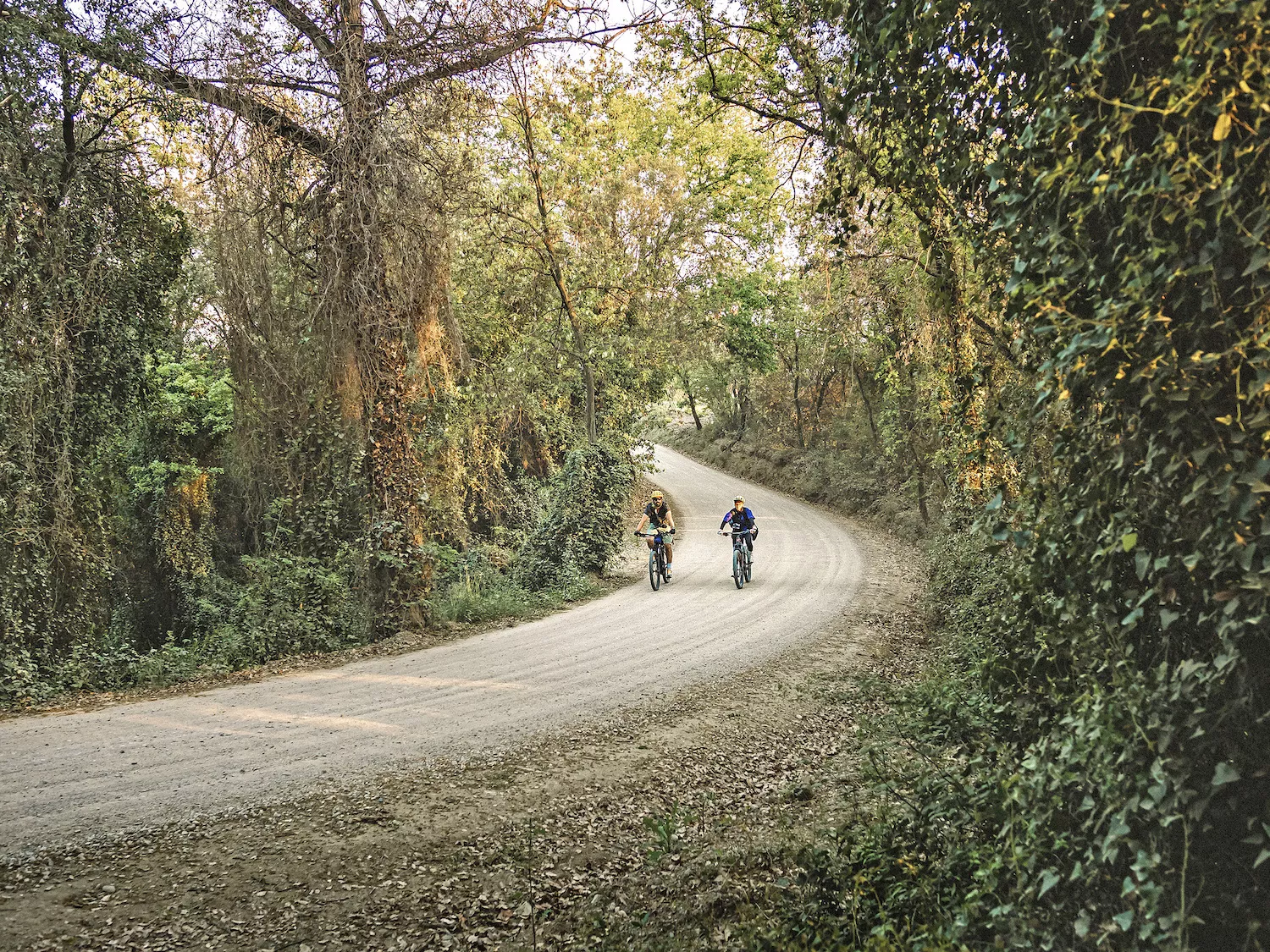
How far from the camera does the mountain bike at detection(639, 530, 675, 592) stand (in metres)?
15.9

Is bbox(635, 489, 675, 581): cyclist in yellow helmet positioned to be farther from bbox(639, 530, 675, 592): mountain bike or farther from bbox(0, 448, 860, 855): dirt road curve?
bbox(0, 448, 860, 855): dirt road curve

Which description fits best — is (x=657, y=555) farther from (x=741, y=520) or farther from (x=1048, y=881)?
(x=1048, y=881)

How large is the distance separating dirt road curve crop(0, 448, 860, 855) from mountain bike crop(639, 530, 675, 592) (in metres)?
1.24

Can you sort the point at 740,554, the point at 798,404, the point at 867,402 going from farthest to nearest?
the point at 798,404 < the point at 867,402 < the point at 740,554

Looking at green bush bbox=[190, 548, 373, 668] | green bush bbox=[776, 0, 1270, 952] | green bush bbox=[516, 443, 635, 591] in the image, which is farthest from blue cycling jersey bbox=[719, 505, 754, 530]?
green bush bbox=[776, 0, 1270, 952]

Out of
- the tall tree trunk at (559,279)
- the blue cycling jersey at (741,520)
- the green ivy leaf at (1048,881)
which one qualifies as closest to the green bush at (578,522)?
the tall tree trunk at (559,279)

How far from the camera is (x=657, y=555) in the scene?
52.1ft

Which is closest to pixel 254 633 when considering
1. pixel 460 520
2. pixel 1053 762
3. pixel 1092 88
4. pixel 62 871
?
pixel 460 520

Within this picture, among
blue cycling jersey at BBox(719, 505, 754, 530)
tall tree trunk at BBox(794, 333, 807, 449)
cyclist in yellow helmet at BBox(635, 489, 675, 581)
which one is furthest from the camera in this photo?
tall tree trunk at BBox(794, 333, 807, 449)

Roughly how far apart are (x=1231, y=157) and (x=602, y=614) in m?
11.9

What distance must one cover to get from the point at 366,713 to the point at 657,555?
28.1ft

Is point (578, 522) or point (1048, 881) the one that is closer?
point (1048, 881)

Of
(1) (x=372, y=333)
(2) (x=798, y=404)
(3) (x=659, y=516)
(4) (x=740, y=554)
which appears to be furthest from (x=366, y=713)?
(2) (x=798, y=404)

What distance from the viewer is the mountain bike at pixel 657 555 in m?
15.9
